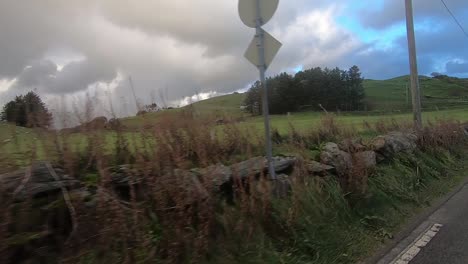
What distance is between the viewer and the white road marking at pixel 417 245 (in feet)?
19.2

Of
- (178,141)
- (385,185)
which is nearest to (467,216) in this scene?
(385,185)

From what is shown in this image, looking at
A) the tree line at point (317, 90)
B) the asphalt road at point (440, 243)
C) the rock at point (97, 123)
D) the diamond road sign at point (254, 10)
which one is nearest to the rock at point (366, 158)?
the asphalt road at point (440, 243)

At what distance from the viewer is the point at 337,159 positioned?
8.84 m

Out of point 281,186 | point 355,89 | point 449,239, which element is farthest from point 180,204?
point 355,89

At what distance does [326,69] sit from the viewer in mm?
90062

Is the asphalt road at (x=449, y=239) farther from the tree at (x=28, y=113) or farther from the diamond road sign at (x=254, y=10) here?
the tree at (x=28, y=113)

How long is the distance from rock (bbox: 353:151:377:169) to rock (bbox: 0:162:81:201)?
5263mm

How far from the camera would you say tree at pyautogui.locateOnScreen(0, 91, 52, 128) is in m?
5.71

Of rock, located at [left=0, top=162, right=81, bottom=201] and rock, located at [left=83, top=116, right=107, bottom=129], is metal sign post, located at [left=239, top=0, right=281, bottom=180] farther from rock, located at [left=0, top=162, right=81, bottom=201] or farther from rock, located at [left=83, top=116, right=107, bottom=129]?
rock, located at [left=0, top=162, right=81, bottom=201]

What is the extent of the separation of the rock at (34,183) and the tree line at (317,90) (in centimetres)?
6351

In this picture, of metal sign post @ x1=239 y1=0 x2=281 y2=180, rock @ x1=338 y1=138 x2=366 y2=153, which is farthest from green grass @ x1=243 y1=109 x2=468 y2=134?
metal sign post @ x1=239 y1=0 x2=281 y2=180

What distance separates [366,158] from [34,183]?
6671mm

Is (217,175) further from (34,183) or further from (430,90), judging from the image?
(430,90)

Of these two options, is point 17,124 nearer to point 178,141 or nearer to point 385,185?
point 178,141
